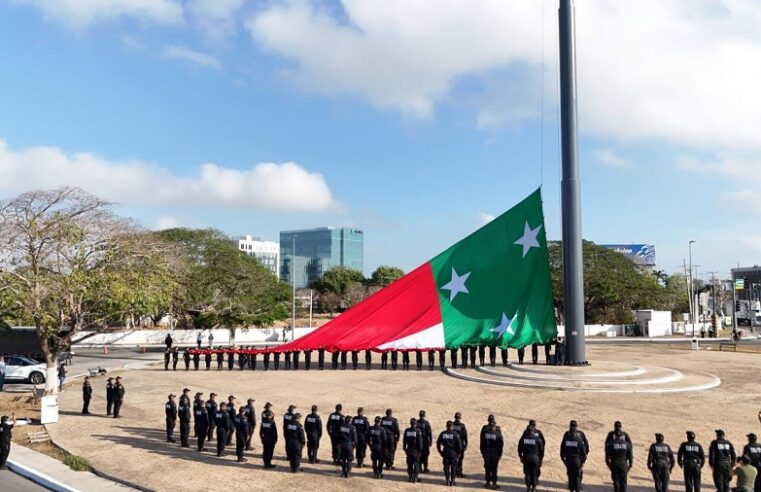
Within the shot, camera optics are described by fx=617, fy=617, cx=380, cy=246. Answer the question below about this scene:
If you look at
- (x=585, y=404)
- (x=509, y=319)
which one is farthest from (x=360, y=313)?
(x=585, y=404)

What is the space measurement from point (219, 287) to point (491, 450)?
43.6m

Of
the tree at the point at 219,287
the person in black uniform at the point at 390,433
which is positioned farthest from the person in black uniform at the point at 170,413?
the tree at the point at 219,287

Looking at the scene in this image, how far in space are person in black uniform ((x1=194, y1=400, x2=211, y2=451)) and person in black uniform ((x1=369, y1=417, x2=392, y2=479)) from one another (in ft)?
14.8

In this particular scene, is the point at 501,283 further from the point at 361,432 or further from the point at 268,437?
the point at 268,437

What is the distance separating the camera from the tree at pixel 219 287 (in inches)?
2020

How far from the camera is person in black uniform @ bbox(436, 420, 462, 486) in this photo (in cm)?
1181

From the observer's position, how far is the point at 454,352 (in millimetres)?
27172

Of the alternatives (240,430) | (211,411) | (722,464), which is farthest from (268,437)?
(722,464)

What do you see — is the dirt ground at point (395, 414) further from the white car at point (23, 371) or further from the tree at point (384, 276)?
the tree at point (384, 276)

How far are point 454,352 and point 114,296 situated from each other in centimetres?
1410

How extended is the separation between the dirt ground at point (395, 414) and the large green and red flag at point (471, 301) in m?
1.80

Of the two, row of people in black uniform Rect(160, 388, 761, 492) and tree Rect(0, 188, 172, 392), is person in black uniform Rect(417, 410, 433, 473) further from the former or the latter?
tree Rect(0, 188, 172, 392)

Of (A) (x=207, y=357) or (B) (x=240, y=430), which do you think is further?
(A) (x=207, y=357)

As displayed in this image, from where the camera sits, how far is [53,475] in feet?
42.8
